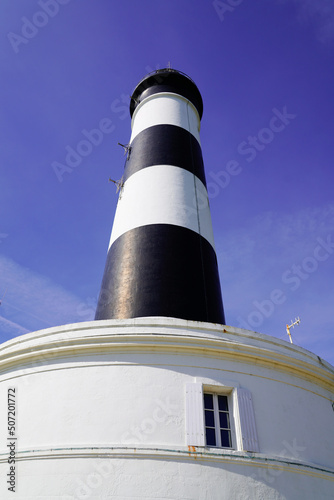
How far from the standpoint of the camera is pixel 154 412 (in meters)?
5.23

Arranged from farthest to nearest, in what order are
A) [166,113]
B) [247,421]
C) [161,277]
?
1. [166,113]
2. [161,277]
3. [247,421]

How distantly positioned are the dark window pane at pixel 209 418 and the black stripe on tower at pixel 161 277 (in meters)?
2.30

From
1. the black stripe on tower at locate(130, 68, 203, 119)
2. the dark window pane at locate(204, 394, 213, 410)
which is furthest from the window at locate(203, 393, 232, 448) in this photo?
the black stripe on tower at locate(130, 68, 203, 119)

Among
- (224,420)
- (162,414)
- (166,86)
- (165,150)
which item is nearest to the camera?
(162,414)

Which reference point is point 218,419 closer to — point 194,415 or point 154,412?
point 194,415

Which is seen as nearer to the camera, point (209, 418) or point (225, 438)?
point (225, 438)

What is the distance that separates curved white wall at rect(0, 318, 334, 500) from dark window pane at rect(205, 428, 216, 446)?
189mm

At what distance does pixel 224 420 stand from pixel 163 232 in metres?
4.48

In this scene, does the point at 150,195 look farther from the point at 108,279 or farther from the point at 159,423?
the point at 159,423

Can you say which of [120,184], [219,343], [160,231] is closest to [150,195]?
[160,231]

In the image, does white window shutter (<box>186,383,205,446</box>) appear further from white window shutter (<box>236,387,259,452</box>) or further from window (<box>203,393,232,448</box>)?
white window shutter (<box>236,387,259,452</box>)

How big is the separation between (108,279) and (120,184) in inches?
148

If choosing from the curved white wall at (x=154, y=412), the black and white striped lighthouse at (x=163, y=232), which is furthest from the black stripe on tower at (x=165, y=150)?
the curved white wall at (x=154, y=412)

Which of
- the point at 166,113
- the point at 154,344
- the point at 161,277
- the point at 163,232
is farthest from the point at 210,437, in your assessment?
the point at 166,113
